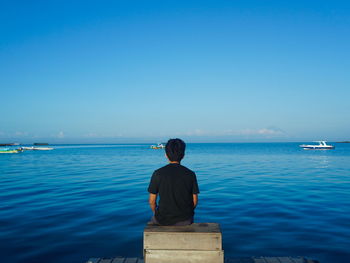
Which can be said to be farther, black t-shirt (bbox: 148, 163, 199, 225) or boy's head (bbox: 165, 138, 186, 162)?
boy's head (bbox: 165, 138, 186, 162)

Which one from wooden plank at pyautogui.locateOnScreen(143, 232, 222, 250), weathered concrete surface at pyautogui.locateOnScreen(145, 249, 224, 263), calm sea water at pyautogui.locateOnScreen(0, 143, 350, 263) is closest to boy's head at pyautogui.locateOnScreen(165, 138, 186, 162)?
wooden plank at pyautogui.locateOnScreen(143, 232, 222, 250)

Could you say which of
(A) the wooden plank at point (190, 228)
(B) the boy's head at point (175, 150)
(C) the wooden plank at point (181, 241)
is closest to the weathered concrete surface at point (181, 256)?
(C) the wooden plank at point (181, 241)

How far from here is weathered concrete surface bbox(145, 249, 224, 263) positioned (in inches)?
183

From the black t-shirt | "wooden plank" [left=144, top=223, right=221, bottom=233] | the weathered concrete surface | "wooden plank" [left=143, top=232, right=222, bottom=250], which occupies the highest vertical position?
the black t-shirt

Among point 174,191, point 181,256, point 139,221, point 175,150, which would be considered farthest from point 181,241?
point 139,221

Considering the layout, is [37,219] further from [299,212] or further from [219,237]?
[299,212]

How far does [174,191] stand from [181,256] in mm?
1100

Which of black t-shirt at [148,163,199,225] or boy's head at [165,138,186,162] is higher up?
boy's head at [165,138,186,162]

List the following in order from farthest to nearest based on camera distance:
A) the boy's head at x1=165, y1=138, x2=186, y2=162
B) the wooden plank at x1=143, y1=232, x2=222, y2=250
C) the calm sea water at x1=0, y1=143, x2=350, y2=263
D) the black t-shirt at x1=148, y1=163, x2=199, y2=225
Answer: the calm sea water at x1=0, y1=143, x2=350, y2=263 < the boy's head at x1=165, y1=138, x2=186, y2=162 < the black t-shirt at x1=148, y1=163, x2=199, y2=225 < the wooden plank at x1=143, y1=232, x2=222, y2=250

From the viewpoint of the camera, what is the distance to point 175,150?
16.8 feet

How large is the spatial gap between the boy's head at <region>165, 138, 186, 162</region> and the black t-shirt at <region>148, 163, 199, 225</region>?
16cm

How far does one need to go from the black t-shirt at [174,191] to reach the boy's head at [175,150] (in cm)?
16

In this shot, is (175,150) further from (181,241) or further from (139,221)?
(139,221)

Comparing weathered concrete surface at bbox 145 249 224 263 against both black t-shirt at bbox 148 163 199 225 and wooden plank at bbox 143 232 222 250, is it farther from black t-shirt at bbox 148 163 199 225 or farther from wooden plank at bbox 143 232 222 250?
black t-shirt at bbox 148 163 199 225
